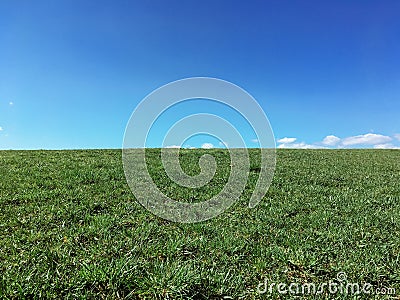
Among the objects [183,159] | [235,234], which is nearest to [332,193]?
[235,234]

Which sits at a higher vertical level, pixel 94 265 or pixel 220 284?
pixel 94 265

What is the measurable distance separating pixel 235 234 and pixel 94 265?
10.9ft

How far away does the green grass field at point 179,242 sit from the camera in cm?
518

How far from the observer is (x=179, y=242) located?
6.77 meters

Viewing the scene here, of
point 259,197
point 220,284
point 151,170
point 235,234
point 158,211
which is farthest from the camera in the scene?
point 151,170

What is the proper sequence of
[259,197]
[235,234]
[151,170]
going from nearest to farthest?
[235,234] → [259,197] → [151,170]

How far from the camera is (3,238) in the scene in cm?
678

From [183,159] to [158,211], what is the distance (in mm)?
9958

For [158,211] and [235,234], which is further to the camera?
[158,211]

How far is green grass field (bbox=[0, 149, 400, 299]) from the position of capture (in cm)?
518

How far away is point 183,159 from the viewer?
18.9m

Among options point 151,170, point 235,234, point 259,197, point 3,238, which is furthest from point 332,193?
point 3,238

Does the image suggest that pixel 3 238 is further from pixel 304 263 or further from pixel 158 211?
pixel 304 263

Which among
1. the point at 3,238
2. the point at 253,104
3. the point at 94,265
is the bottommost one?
the point at 94,265
